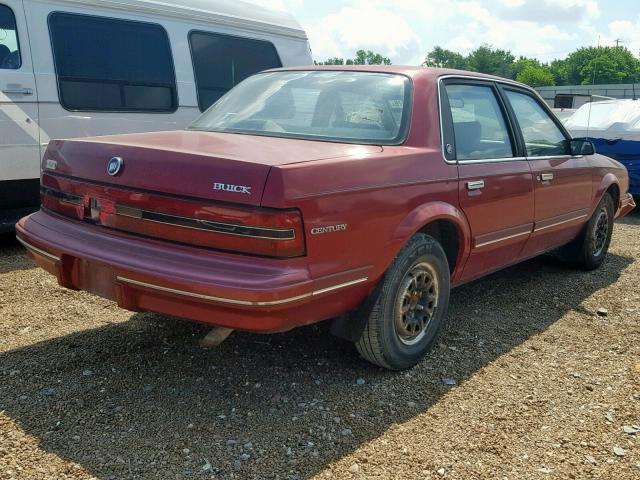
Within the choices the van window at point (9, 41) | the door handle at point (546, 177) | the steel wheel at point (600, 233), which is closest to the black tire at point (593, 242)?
the steel wheel at point (600, 233)

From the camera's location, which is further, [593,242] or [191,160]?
[593,242]

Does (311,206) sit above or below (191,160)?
below

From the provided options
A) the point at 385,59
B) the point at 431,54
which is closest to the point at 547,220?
the point at 385,59

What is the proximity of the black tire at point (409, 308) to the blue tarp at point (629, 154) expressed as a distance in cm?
604

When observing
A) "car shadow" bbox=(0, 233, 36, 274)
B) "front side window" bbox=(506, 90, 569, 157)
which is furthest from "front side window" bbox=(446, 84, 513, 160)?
"car shadow" bbox=(0, 233, 36, 274)

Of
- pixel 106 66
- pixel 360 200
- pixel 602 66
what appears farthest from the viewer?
pixel 602 66

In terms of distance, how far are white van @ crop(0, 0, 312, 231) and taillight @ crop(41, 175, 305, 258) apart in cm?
277

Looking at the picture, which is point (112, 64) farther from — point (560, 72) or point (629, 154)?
point (560, 72)

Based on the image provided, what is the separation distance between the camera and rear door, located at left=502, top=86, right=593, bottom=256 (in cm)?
443

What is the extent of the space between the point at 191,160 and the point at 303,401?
1.25m

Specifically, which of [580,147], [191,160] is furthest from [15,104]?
[580,147]

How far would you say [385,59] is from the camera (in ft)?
375

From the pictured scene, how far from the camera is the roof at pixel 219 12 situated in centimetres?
600

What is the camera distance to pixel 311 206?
270cm
